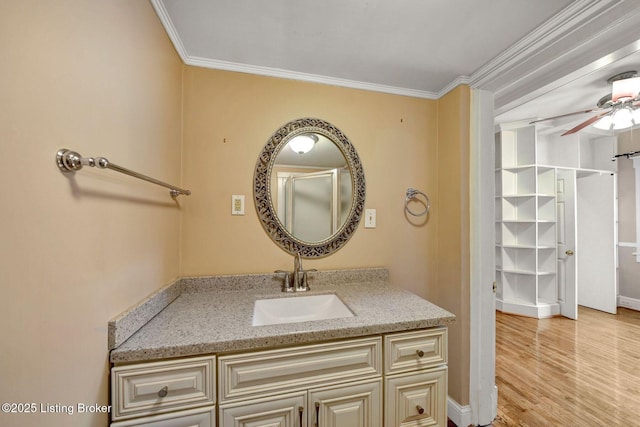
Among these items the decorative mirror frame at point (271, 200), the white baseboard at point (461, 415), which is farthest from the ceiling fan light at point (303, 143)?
the white baseboard at point (461, 415)

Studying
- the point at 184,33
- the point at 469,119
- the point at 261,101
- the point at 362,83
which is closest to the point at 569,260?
the point at 469,119

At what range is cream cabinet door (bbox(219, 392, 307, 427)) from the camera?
3.05 ft

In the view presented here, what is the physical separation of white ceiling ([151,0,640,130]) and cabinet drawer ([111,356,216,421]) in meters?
1.44

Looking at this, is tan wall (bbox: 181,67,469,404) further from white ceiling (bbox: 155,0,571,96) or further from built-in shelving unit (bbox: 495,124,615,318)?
built-in shelving unit (bbox: 495,124,615,318)

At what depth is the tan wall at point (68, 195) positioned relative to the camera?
20.1 inches

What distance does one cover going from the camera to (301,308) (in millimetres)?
1465

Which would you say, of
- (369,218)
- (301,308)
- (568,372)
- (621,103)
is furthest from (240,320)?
(621,103)

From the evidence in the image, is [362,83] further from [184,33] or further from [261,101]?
[184,33]

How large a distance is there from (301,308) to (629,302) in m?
5.05

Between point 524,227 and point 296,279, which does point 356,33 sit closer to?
point 296,279

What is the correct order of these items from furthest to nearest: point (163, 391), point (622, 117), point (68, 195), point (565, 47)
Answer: point (622, 117) → point (565, 47) → point (163, 391) → point (68, 195)

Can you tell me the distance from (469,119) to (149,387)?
82.7 inches

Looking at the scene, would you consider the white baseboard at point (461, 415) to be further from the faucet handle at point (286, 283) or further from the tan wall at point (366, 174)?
the faucet handle at point (286, 283)

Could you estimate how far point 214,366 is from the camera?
92 cm
